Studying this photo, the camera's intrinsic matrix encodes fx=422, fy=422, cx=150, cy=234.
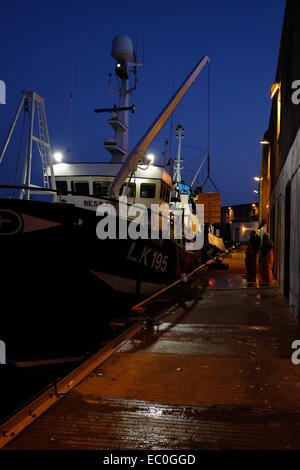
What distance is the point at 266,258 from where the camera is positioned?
445 inches

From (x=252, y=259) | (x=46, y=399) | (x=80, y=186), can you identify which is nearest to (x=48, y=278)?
(x=46, y=399)

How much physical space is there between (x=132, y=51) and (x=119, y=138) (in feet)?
10.0

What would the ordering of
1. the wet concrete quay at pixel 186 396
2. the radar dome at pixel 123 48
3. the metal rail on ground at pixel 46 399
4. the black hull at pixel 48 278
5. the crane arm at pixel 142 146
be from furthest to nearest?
the radar dome at pixel 123 48 < the crane arm at pixel 142 146 < the black hull at pixel 48 278 < the metal rail on ground at pixel 46 399 < the wet concrete quay at pixel 186 396

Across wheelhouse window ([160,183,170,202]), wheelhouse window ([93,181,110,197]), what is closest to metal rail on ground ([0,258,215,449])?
wheelhouse window ([93,181,110,197])

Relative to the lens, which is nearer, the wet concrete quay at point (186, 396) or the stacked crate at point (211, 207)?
the wet concrete quay at point (186, 396)

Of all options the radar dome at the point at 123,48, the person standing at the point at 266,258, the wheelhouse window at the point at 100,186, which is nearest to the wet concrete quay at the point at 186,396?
the person standing at the point at 266,258

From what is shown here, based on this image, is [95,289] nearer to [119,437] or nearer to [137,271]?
[137,271]

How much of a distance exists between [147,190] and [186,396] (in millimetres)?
8179

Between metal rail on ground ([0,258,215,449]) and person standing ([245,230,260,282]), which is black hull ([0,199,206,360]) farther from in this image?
person standing ([245,230,260,282])

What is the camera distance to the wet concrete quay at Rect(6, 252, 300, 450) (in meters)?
3.01

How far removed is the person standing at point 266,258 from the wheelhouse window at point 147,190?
320 centimetres

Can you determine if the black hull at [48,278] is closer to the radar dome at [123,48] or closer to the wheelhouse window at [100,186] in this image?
the wheelhouse window at [100,186]

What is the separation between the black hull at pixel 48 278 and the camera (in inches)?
223

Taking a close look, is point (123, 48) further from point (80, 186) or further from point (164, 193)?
point (80, 186)
